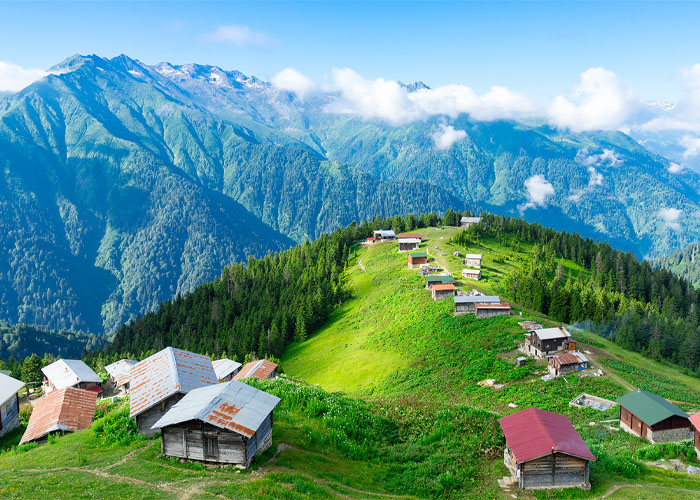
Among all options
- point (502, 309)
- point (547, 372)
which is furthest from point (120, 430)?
point (502, 309)

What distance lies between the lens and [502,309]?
86.8m

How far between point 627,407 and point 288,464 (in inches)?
1440

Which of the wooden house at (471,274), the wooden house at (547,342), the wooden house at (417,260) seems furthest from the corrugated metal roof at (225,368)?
the wooden house at (471,274)

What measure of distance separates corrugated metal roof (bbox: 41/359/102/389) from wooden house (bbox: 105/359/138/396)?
3897mm

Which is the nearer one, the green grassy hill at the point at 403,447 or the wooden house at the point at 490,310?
the green grassy hill at the point at 403,447

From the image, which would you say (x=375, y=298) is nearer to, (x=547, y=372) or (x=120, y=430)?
(x=547, y=372)

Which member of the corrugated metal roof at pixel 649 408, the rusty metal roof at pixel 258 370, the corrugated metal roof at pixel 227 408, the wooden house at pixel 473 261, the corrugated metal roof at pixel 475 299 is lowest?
the rusty metal roof at pixel 258 370

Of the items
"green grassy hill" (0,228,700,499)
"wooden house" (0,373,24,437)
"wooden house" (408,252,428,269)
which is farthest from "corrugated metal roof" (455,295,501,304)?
"wooden house" (0,373,24,437)

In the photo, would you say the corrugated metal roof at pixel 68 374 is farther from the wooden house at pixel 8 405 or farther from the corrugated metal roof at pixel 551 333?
the corrugated metal roof at pixel 551 333

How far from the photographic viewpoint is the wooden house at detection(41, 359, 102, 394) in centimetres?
7875

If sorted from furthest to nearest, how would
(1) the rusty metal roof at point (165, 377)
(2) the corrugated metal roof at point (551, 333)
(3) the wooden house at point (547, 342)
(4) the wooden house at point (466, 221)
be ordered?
(4) the wooden house at point (466, 221)
(2) the corrugated metal roof at point (551, 333)
(3) the wooden house at point (547, 342)
(1) the rusty metal roof at point (165, 377)

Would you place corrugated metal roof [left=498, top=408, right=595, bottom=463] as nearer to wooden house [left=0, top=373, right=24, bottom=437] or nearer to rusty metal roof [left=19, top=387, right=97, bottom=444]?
rusty metal roof [left=19, top=387, right=97, bottom=444]

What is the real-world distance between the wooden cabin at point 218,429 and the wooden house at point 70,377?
193 feet

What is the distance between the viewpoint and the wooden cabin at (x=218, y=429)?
28.8 m
